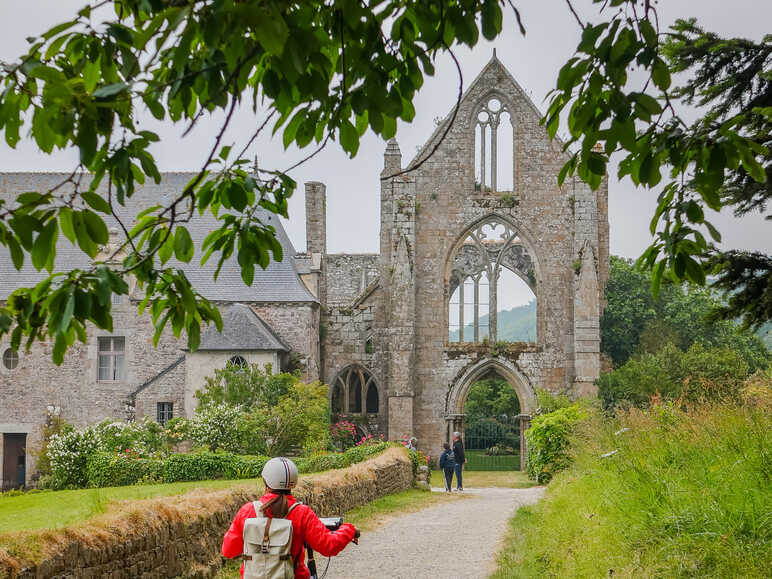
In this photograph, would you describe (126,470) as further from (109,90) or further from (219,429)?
(109,90)

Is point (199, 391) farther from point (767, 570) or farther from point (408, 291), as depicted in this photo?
point (767, 570)

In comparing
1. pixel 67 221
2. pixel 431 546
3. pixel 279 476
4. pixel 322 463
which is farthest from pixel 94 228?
pixel 322 463

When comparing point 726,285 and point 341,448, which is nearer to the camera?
Answer: point 726,285

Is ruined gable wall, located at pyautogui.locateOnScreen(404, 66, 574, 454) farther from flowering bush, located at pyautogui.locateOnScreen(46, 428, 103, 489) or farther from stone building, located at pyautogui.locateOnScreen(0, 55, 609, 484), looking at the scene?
flowering bush, located at pyautogui.locateOnScreen(46, 428, 103, 489)

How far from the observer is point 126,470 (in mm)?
19078

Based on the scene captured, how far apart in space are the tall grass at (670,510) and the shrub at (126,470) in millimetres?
9635

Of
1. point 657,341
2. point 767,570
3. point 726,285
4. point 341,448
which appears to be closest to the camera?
point 767,570

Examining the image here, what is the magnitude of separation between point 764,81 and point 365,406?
73.1 ft

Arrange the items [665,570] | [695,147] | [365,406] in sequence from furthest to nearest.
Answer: [365,406] → [665,570] → [695,147]

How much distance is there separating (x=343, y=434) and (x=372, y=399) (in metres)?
3.94

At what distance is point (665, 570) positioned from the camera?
252 inches

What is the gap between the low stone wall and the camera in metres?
6.29

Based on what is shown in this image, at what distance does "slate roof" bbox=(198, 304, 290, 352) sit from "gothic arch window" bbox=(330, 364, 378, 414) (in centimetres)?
281

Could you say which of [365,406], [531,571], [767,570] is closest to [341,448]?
[365,406]
